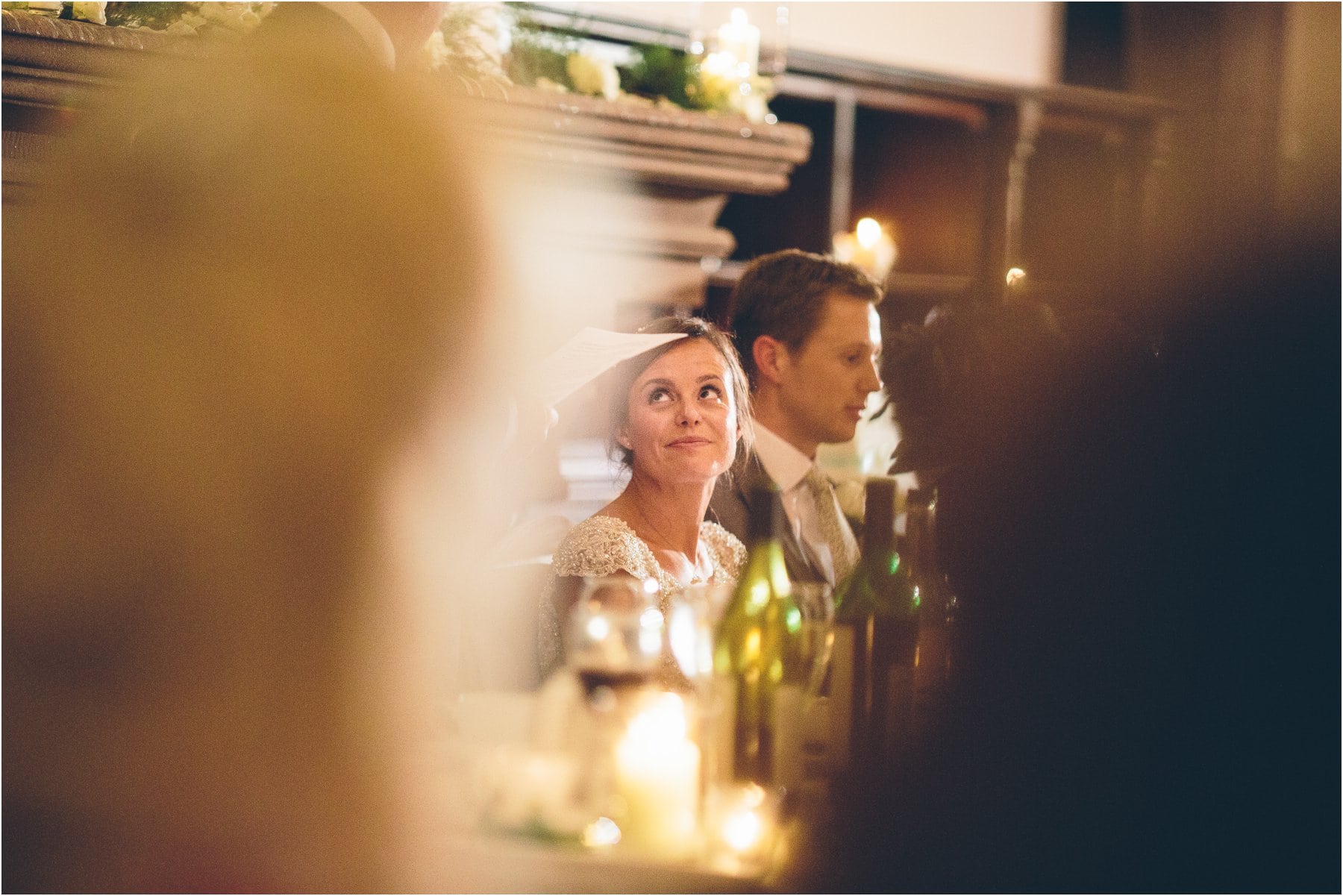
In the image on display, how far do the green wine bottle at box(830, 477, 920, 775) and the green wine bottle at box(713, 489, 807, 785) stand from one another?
0.09 metres

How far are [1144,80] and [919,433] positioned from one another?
2820 mm

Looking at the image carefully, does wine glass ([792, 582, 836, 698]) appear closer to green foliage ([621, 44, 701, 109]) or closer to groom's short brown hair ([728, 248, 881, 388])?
groom's short brown hair ([728, 248, 881, 388])

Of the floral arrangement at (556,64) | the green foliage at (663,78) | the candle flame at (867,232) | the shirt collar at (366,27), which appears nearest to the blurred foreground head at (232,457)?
the shirt collar at (366,27)

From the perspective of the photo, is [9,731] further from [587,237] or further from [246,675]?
[587,237]

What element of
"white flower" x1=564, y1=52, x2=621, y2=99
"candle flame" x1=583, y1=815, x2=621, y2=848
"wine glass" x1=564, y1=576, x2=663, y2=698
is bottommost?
"candle flame" x1=583, y1=815, x2=621, y2=848

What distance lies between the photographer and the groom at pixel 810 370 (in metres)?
2.07

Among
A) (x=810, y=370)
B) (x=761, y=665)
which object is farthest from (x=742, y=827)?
(x=810, y=370)

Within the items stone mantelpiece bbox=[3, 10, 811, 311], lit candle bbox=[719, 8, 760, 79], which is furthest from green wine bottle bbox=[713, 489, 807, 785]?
lit candle bbox=[719, 8, 760, 79]

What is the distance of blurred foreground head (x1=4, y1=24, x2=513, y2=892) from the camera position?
72 centimetres

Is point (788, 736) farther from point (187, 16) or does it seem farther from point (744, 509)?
point (187, 16)

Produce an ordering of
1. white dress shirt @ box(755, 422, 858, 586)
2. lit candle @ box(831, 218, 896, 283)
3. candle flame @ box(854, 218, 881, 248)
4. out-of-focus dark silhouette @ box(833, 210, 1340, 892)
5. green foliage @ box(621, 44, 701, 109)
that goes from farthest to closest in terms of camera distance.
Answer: lit candle @ box(831, 218, 896, 283)
candle flame @ box(854, 218, 881, 248)
green foliage @ box(621, 44, 701, 109)
white dress shirt @ box(755, 422, 858, 586)
out-of-focus dark silhouette @ box(833, 210, 1340, 892)

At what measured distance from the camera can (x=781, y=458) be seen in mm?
2088

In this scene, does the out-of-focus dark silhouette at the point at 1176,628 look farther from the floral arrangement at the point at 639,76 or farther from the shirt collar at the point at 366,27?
the floral arrangement at the point at 639,76

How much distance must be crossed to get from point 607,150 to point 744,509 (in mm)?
894
